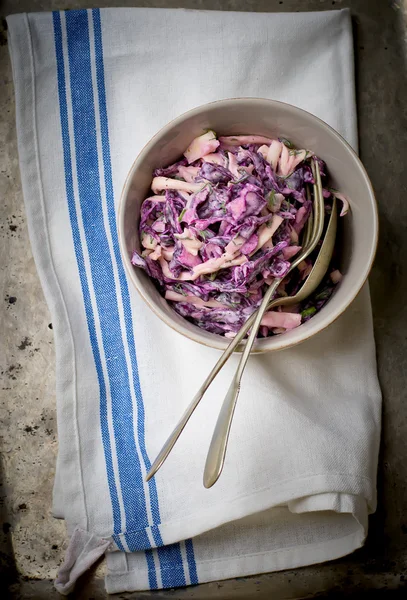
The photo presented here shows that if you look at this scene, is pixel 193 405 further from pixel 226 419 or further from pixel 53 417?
pixel 53 417

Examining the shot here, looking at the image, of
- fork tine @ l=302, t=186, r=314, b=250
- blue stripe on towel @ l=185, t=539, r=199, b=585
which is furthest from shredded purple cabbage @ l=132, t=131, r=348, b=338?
blue stripe on towel @ l=185, t=539, r=199, b=585

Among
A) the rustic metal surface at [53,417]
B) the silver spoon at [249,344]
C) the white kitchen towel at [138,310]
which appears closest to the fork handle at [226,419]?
the silver spoon at [249,344]

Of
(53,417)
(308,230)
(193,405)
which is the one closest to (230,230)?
(308,230)

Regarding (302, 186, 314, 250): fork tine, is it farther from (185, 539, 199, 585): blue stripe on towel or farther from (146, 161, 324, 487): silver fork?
(185, 539, 199, 585): blue stripe on towel

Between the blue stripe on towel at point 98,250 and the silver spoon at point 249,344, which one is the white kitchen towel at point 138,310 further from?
the silver spoon at point 249,344

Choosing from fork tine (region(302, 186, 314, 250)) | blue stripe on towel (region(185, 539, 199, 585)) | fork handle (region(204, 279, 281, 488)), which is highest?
fork tine (region(302, 186, 314, 250))

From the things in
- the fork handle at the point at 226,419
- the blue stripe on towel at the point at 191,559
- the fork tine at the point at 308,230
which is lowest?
the blue stripe on towel at the point at 191,559
